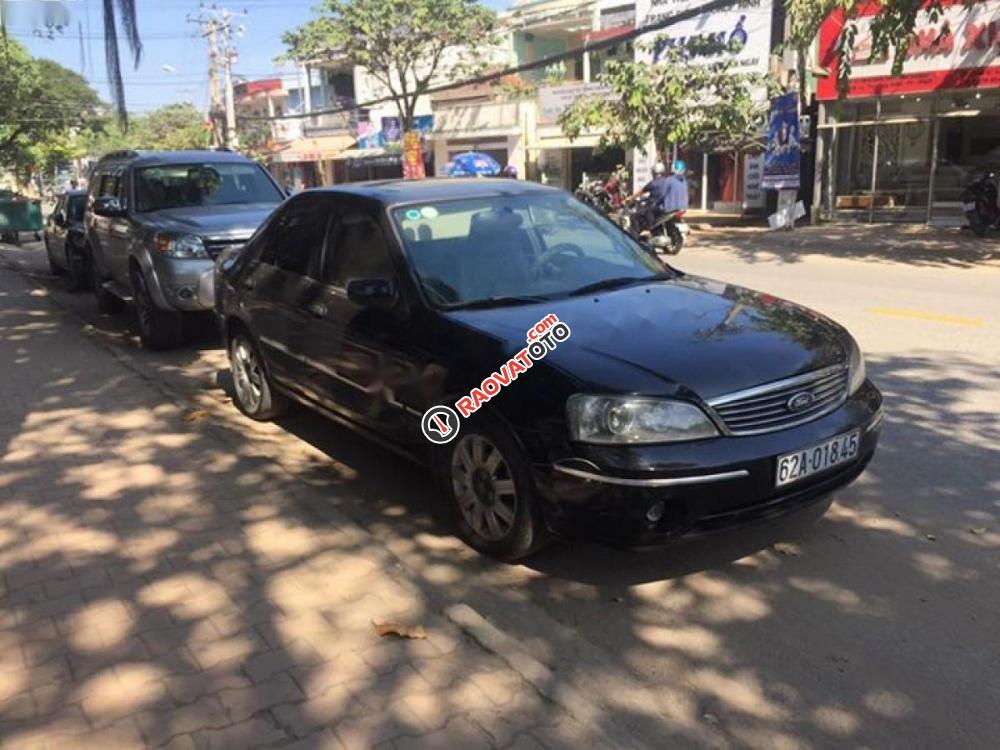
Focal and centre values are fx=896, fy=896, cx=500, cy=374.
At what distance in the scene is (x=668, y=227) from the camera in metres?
16.7

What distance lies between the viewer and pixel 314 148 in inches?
1863

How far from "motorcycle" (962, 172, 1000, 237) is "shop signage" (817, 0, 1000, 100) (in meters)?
2.93

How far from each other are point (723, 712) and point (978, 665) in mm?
943

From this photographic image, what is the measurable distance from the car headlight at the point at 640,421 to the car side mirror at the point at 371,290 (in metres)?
1.37

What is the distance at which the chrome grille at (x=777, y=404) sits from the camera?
3.38 metres

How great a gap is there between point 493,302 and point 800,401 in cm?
145

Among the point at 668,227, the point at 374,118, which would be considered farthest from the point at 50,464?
the point at 374,118

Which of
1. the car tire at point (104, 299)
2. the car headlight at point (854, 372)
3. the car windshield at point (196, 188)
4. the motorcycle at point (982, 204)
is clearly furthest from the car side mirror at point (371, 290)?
the motorcycle at point (982, 204)

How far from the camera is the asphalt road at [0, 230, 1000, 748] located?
114 inches

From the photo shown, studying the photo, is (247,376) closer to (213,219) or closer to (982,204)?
(213,219)

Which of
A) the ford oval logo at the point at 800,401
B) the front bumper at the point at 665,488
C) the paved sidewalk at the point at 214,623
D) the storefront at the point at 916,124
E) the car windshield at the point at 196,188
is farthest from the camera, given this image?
the storefront at the point at 916,124

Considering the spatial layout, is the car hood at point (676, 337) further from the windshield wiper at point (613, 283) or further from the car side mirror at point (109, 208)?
the car side mirror at point (109, 208)

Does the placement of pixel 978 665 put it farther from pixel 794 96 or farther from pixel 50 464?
pixel 794 96

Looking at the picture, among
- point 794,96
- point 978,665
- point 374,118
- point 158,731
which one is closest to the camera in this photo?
point 158,731
